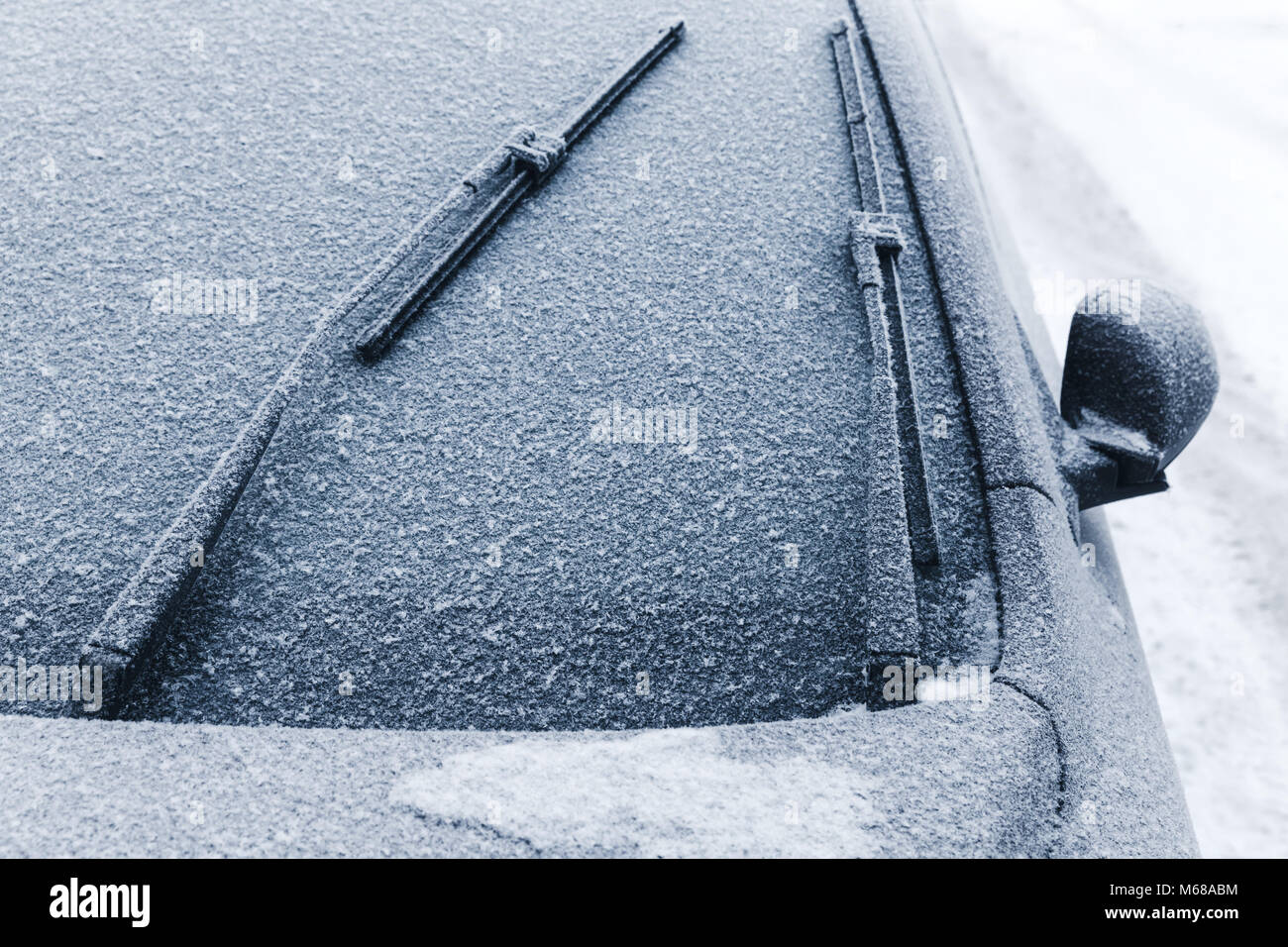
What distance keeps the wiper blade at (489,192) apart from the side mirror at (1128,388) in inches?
31.1

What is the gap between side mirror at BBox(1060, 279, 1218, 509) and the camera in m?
1.35

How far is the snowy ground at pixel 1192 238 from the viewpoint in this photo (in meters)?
2.45

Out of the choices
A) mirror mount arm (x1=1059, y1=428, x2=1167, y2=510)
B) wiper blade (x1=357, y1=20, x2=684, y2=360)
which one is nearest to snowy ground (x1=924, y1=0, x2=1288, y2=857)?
mirror mount arm (x1=1059, y1=428, x2=1167, y2=510)

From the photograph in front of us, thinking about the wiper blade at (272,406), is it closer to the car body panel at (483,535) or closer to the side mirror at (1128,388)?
the car body panel at (483,535)

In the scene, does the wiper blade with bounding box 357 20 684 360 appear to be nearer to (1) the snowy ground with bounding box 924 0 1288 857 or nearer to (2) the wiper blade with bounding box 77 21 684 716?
(2) the wiper blade with bounding box 77 21 684 716

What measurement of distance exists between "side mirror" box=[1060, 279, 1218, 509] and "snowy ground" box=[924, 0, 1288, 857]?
128 cm

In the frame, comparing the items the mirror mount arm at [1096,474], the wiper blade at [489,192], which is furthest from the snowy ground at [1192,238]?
the wiper blade at [489,192]

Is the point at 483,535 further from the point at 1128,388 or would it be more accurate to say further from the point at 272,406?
the point at 1128,388

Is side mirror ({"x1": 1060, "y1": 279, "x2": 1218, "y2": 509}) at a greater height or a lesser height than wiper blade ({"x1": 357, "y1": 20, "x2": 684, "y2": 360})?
lesser

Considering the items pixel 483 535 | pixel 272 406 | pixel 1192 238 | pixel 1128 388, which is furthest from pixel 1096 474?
pixel 1192 238

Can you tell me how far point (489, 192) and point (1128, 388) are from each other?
94 cm

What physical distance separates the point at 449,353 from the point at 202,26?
0.87m

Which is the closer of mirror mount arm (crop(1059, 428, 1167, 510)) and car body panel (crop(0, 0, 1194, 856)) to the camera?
car body panel (crop(0, 0, 1194, 856))
